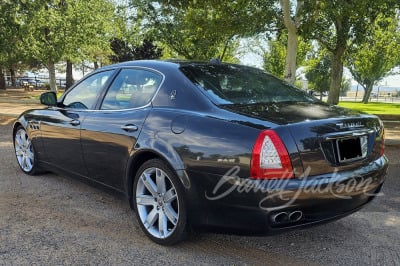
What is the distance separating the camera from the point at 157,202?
3.40 m

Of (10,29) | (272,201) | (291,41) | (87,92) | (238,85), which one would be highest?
(10,29)

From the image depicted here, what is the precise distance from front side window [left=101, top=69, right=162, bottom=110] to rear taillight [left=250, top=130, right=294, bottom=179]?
1.30m

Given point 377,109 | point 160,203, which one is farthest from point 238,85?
point 377,109

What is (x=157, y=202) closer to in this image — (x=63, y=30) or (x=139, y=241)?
(x=139, y=241)

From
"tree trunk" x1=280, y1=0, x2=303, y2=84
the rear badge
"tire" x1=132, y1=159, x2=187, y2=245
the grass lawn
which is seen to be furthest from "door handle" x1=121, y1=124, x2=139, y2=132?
the grass lawn

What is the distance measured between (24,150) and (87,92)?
5.79 feet

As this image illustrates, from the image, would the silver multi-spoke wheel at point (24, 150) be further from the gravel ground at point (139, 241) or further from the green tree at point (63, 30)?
the green tree at point (63, 30)

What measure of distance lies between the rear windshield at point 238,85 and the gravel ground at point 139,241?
1.20 metres

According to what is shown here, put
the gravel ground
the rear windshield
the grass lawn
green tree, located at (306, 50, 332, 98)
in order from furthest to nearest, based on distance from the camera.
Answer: green tree, located at (306, 50, 332, 98)
the grass lawn
the rear windshield
the gravel ground

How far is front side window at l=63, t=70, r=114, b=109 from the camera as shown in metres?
4.25

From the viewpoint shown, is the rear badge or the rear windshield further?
the rear windshield

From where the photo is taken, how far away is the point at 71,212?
4137 mm

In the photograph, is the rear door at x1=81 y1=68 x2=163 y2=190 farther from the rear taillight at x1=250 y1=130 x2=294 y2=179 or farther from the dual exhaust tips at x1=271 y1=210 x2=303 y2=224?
the dual exhaust tips at x1=271 y1=210 x2=303 y2=224

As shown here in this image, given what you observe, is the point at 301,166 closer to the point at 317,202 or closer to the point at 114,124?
the point at 317,202
